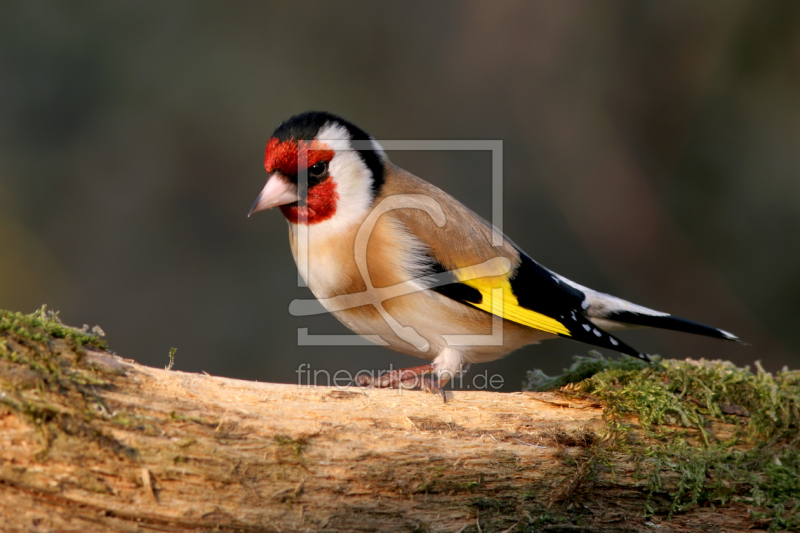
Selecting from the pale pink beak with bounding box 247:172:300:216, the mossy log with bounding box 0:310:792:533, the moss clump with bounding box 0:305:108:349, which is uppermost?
the pale pink beak with bounding box 247:172:300:216

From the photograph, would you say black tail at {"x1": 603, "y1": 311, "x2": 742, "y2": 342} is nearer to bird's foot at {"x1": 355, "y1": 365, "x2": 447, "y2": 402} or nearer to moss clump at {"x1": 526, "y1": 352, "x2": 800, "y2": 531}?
moss clump at {"x1": 526, "y1": 352, "x2": 800, "y2": 531}

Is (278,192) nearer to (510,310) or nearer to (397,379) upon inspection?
(397,379)

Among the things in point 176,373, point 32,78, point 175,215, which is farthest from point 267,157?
point 32,78

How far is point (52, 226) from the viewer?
777 cm

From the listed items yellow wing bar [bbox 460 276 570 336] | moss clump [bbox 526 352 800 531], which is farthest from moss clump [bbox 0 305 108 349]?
moss clump [bbox 526 352 800 531]

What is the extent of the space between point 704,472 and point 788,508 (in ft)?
1.32

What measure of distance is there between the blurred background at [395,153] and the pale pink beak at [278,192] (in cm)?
346

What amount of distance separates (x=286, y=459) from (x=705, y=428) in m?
2.19

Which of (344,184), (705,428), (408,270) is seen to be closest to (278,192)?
(344,184)

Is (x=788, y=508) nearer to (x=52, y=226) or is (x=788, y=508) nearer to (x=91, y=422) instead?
(x=91, y=422)

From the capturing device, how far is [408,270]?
3.70 m

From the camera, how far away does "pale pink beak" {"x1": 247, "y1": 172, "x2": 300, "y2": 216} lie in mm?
3797

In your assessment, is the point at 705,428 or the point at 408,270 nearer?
the point at 705,428

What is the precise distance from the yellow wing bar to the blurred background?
3.53 m
